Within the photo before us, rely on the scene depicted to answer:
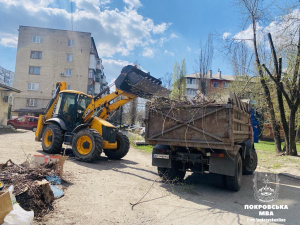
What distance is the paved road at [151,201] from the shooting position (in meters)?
4.09

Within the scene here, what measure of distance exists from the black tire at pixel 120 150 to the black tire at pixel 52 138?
1.93 meters

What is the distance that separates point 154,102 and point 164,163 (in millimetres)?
1662

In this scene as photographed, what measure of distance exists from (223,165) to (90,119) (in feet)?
18.9

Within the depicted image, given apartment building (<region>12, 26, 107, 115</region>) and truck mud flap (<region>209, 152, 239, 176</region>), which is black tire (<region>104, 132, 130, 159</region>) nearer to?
truck mud flap (<region>209, 152, 239, 176</region>)

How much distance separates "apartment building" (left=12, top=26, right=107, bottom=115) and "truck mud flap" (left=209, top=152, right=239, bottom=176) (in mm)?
33594

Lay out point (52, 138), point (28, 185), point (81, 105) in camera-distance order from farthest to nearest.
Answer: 1. point (81, 105)
2. point (52, 138)
3. point (28, 185)

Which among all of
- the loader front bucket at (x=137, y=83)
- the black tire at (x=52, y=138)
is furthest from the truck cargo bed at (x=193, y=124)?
the black tire at (x=52, y=138)

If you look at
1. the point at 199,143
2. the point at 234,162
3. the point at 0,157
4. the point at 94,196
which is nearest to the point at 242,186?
the point at 234,162

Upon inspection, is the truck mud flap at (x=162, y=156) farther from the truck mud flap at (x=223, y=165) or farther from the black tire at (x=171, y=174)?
the truck mud flap at (x=223, y=165)

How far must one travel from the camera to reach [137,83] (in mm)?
8273

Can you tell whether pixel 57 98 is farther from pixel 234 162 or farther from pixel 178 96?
pixel 234 162

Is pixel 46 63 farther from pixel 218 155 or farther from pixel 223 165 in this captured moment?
pixel 223 165

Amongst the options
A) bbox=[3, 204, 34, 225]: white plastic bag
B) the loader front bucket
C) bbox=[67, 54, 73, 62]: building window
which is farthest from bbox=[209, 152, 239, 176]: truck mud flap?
bbox=[67, 54, 73, 62]: building window

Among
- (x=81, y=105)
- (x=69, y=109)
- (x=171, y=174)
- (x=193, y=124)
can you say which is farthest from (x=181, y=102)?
(x=69, y=109)
